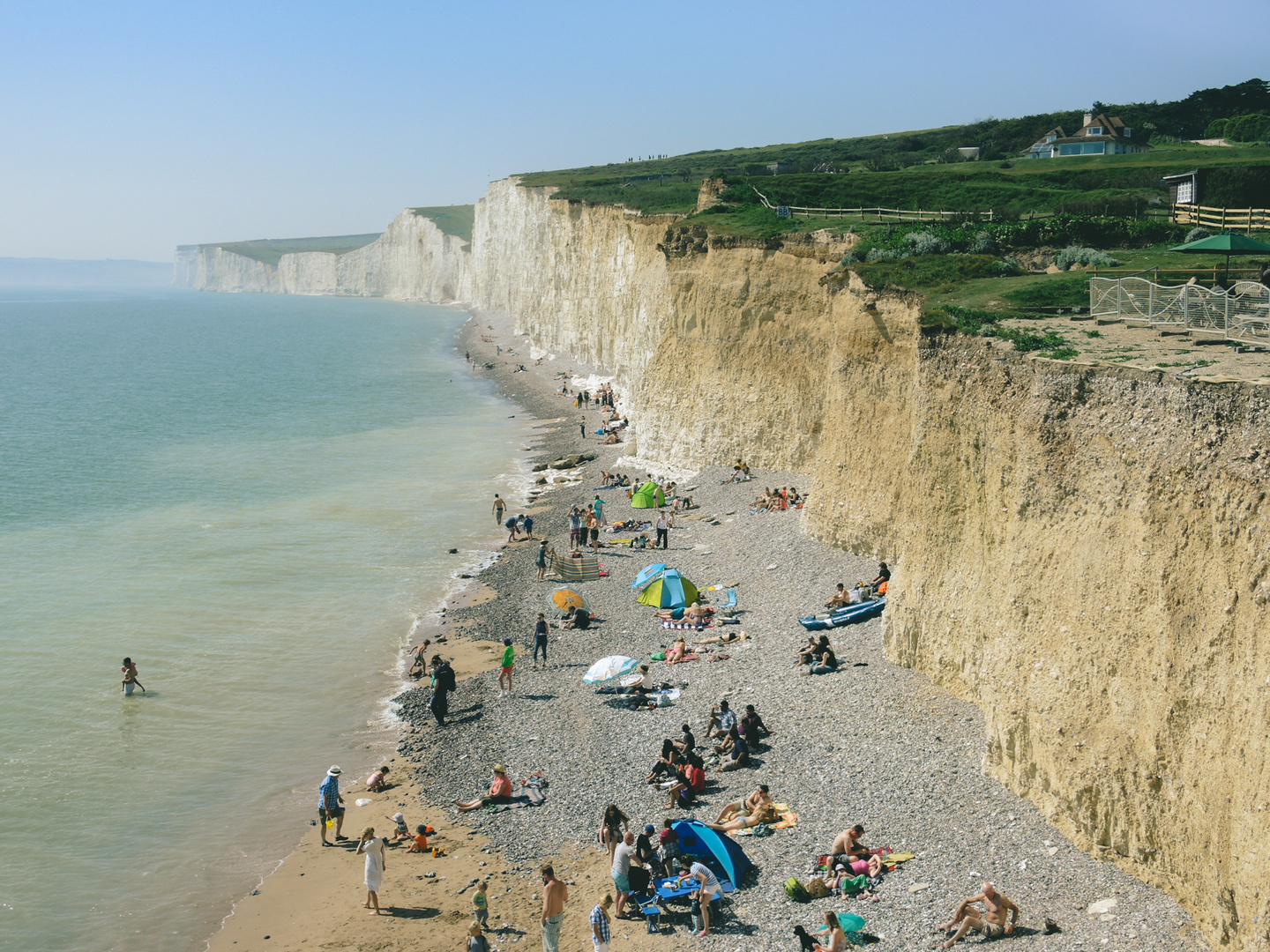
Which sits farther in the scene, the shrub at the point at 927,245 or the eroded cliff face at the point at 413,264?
the eroded cliff face at the point at 413,264

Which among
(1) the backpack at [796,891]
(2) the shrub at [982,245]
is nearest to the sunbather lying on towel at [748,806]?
(1) the backpack at [796,891]

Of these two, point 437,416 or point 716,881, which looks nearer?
point 716,881

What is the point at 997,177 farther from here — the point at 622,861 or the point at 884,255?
the point at 622,861

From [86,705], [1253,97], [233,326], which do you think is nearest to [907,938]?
[86,705]

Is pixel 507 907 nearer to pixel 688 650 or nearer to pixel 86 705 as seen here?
pixel 688 650

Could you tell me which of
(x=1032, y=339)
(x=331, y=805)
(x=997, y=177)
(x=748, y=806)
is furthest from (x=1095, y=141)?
(x=331, y=805)

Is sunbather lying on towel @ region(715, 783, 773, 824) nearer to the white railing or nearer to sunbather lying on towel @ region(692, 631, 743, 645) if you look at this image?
sunbather lying on towel @ region(692, 631, 743, 645)

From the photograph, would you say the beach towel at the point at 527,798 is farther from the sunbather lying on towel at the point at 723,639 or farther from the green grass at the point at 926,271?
the green grass at the point at 926,271
